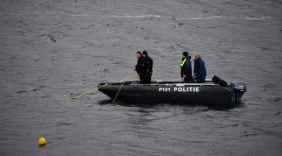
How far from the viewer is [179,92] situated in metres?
23.2

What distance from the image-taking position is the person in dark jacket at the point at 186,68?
23172mm

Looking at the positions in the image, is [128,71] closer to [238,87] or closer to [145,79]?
[145,79]

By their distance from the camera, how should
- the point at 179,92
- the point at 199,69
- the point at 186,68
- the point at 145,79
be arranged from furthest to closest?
1. the point at 145,79
2. the point at 199,69
3. the point at 186,68
4. the point at 179,92

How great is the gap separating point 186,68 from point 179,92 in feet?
3.55

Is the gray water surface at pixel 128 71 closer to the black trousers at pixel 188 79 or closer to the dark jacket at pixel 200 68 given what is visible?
the black trousers at pixel 188 79

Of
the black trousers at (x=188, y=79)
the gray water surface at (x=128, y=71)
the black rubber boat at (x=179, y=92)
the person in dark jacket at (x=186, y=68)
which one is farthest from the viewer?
the black trousers at (x=188, y=79)

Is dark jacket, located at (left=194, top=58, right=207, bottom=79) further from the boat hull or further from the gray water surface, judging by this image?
the gray water surface

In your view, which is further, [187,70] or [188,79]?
[188,79]

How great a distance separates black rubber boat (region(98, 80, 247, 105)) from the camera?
23.1m

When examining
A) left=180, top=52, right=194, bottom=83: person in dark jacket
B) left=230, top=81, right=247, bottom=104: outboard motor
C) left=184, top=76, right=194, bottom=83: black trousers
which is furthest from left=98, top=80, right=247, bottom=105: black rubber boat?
left=180, top=52, right=194, bottom=83: person in dark jacket

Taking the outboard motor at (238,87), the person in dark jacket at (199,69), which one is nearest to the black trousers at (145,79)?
the person in dark jacket at (199,69)

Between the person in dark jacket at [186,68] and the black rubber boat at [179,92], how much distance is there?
0.33 metres

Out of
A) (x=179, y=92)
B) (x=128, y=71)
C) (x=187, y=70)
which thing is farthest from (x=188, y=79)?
(x=128, y=71)

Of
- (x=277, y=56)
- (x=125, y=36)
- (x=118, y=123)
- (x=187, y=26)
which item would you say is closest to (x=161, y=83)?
(x=118, y=123)
